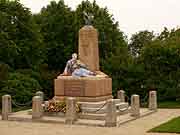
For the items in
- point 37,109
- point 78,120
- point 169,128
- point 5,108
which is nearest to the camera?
point 169,128

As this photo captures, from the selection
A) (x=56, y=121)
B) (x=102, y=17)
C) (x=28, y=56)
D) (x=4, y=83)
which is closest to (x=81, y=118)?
(x=56, y=121)

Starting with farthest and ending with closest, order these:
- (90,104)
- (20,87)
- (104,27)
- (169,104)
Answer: (104,27) < (169,104) < (20,87) < (90,104)

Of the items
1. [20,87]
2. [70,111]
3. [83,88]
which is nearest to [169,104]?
[83,88]

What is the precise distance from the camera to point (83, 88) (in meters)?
22.5

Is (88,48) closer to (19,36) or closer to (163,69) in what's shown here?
(163,69)

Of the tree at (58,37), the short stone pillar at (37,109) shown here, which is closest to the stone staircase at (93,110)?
the short stone pillar at (37,109)

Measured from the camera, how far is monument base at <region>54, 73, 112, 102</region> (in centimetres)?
2235

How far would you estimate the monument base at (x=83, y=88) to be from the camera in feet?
73.3

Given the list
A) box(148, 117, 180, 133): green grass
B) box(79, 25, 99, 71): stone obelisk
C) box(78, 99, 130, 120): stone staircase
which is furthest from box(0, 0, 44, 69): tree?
box(148, 117, 180, 133): green grass

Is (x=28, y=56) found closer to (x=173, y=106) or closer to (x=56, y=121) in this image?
(x=173, y=106)

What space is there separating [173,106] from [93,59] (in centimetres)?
→ 802

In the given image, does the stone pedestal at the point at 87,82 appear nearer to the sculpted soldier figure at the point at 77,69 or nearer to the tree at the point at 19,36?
the sculpted soldier figure at the point at 77,69

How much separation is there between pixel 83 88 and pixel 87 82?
412 mm

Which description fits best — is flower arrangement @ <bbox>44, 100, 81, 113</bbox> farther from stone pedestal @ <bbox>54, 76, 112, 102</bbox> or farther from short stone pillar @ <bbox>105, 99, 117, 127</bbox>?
short stone pillar @ <bbox>105, 99, 117, 127</bbox>
